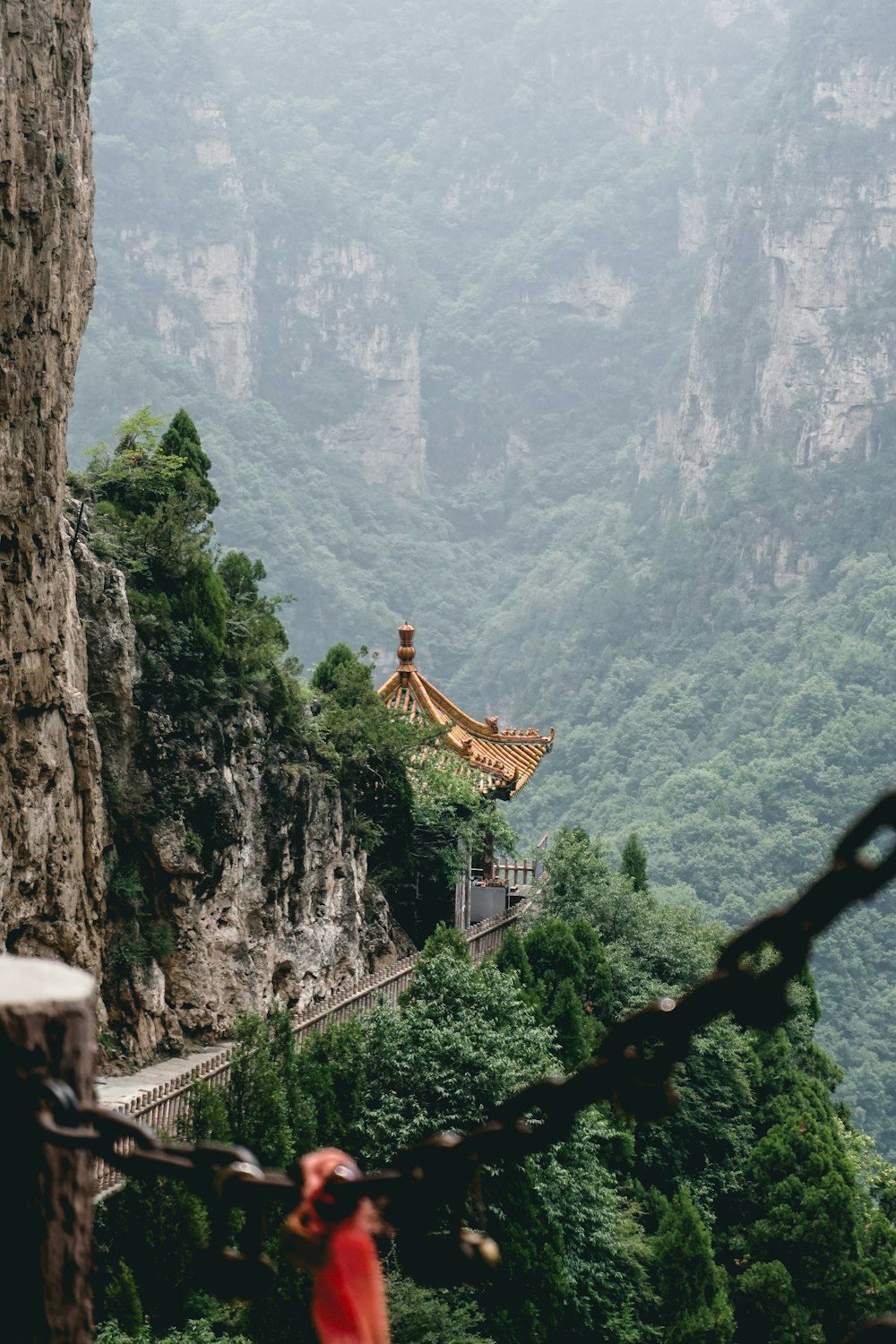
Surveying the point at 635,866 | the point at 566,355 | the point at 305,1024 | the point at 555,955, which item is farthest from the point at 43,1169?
the point at 566,355

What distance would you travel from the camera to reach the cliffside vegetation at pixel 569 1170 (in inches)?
592

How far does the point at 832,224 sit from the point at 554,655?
34.2 metres

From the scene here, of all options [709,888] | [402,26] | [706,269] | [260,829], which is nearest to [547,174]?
[402,26]

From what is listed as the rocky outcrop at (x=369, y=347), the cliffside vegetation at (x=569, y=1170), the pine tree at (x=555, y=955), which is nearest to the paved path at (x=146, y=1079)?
the cliffside vegetation at (x=569, y=1170)

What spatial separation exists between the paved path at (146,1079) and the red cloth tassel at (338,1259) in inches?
550

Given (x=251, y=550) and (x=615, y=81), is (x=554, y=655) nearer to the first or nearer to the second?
(x=251, y=550)

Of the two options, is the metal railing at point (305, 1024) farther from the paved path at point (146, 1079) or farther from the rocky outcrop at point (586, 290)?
the rocky outcrop at point (586, 290)

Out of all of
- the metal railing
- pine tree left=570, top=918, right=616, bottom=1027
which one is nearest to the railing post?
the metal railing

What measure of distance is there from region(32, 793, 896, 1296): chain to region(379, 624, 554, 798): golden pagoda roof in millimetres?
26268

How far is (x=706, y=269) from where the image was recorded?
12925 cm

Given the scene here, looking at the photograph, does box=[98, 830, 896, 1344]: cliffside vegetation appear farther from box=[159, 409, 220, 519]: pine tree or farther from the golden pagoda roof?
box=[159, 409, 220, 519]: pine tree

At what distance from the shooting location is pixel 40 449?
15.6m

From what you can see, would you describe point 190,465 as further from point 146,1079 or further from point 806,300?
point 806,300

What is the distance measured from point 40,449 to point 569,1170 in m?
9.47
